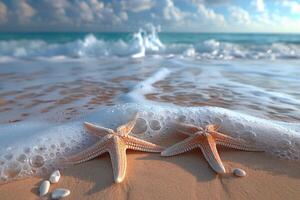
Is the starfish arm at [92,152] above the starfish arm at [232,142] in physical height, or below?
above

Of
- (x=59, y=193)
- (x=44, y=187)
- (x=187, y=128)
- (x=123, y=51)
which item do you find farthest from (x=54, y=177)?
(x=123, y=51)

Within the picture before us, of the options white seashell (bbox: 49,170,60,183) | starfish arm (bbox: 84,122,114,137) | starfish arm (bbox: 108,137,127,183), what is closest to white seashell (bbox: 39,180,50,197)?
white seashell (bbox: 49,170,60,183)

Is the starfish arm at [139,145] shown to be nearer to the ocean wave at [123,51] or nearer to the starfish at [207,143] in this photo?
the starfish at [207,143]

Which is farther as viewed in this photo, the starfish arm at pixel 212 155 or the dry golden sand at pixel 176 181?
the starfish arm at pixel 212 155

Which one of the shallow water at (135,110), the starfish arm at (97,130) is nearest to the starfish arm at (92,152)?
the starfish arm at (97,130)

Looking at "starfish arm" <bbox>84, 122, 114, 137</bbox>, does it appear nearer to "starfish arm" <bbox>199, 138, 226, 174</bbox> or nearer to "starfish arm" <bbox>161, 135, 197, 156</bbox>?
"starfish arm" <bbox>161, 135, 197, 156</bbox>

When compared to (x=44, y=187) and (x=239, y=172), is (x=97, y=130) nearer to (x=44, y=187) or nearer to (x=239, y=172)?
(x=44, y=187)
